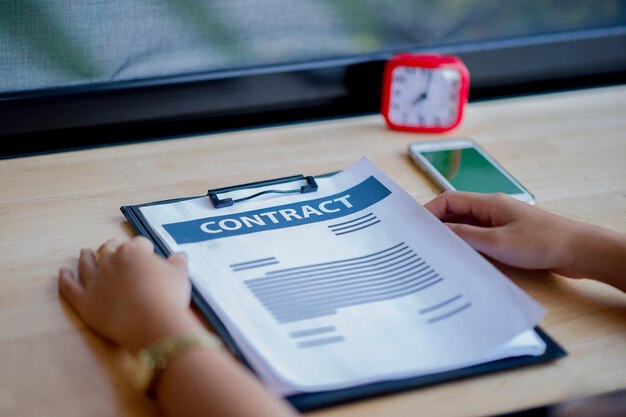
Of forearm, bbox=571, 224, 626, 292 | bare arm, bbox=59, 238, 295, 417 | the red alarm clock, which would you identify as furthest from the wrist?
the red alarm clock

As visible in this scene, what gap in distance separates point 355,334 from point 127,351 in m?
0.20

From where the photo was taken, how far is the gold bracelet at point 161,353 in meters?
0.71

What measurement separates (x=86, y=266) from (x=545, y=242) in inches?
18.5

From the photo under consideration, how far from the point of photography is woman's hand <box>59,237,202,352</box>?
0.75m

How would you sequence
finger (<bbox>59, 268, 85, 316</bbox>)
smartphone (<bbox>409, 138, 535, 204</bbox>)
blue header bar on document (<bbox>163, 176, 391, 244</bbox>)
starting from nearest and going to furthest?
finger (<bbox>59, 268, 85, 316</bbox>) → blue header bar on document (<bbox>163, 176, 391, 244</bbox>) → smartphone (<bbox>409, 138, 535, 204</bbox>)

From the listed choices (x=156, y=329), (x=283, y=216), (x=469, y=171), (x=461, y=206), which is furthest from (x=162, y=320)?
(x=469, y=171)

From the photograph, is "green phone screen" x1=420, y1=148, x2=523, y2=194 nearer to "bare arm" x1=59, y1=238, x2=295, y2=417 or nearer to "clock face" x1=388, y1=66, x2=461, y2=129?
"clock face" x1=388, y1=66, x2=461, y2=129

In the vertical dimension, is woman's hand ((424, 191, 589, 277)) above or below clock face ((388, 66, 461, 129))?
below

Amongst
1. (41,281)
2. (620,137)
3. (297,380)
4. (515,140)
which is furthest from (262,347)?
(620,137)

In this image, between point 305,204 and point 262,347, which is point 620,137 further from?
point 262,347

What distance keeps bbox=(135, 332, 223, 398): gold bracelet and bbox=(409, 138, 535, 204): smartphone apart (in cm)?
46

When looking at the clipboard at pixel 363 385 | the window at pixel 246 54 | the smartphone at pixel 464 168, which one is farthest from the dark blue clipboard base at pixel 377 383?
the window at pixel 246 54

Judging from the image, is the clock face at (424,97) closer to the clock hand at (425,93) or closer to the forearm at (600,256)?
the clock hand at (425,93)

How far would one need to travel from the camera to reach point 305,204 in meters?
1.01
